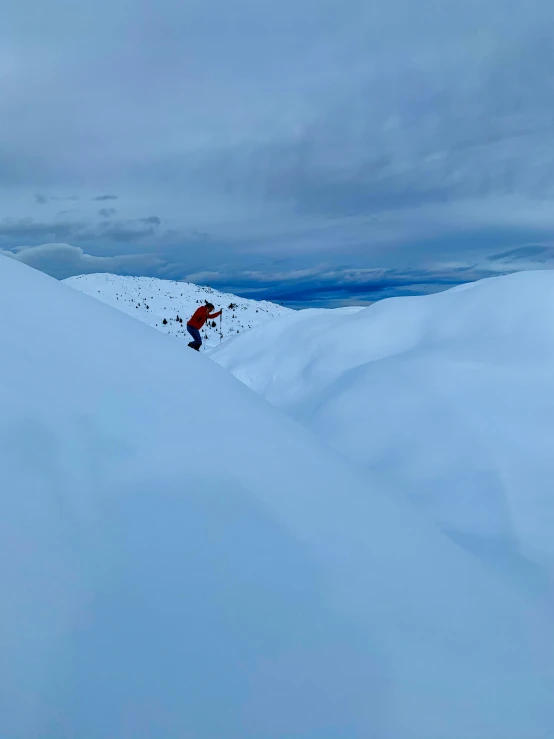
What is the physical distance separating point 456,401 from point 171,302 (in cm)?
1709

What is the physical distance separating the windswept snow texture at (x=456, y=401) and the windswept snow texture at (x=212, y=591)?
472mm

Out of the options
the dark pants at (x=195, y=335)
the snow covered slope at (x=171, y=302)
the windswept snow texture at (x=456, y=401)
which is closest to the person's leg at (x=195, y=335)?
the dark pants at (x=195, y=335)

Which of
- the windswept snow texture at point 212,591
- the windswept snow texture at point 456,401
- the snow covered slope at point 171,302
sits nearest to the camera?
the windswept snow texture at point 212,591

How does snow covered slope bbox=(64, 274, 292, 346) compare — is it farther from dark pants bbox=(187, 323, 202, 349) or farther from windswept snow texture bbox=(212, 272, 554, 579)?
windswept snow texture bbox=(212, 272, 554, 579)

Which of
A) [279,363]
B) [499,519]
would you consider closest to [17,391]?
[499,519]

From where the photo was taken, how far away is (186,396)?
188cm

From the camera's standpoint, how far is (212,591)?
1214 millimetres

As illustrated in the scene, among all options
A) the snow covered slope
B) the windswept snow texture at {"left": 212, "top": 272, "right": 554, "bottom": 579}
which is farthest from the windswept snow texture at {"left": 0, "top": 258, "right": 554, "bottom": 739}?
the snow covered slope

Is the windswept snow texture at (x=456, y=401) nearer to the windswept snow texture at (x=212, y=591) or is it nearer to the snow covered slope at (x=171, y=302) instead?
the windswept snow texture at (x=212, y=591)

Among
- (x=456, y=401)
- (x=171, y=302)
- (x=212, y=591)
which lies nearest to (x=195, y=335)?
(x=456, y=401)

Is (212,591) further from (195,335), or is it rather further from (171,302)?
(171,302)

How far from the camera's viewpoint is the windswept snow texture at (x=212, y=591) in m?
1.02

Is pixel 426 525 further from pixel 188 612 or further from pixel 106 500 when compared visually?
pixel 106 500

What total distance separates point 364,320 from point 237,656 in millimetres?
4552
